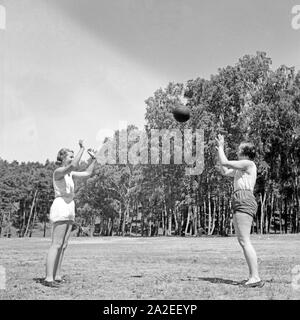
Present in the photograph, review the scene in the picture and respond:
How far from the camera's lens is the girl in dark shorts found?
20.1 ft

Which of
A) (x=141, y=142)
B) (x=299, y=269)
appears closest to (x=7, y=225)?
(x=141, y=142)

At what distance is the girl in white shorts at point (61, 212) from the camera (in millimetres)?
6297

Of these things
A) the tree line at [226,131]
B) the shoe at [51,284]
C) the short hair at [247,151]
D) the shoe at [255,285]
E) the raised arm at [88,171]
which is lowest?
the shoe at [51,284]

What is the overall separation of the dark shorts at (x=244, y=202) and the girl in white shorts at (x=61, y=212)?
2469 millimetres

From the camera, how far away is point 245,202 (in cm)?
639

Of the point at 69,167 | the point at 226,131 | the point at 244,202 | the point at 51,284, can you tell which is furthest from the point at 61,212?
the point at 226,131

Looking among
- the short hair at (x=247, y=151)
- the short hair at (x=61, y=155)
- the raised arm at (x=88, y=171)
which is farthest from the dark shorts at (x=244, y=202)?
the short hair at (x=61, y=155)

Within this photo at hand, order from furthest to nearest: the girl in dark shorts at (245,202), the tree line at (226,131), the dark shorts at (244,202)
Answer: the tree line at (226,131) < the dark shorts at (244,202) < the girl in dark shorts at (245,202)

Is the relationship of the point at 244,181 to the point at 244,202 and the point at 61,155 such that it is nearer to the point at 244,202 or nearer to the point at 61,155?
the point at 244,202

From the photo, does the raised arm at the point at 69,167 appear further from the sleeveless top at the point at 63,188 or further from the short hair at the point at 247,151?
the short hair at the point at 247,151

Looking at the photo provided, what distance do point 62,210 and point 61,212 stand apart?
4cm

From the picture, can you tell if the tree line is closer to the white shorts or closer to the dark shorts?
the dark shorts

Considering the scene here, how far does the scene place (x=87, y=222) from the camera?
56969 mm
